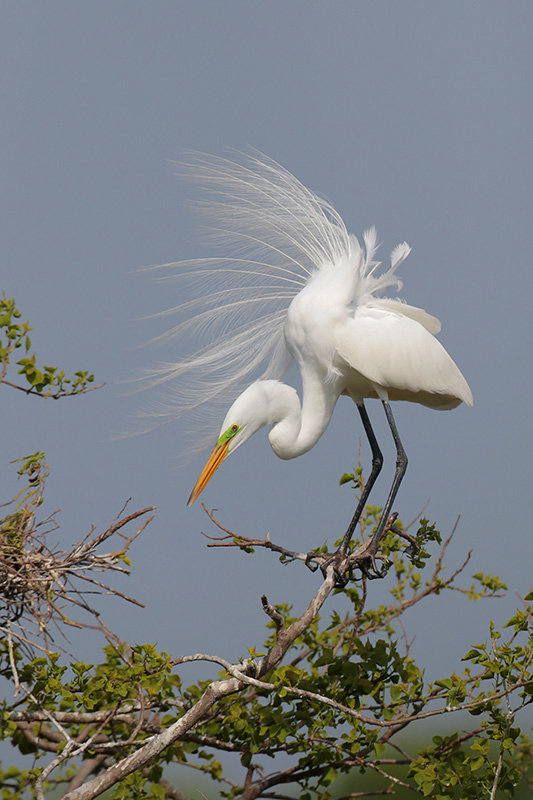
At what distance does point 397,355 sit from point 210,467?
1112 millimetres

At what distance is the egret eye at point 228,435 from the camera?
3.82m

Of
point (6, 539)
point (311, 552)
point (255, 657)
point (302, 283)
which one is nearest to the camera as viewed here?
point (255, 657)

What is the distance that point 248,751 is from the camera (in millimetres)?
3256

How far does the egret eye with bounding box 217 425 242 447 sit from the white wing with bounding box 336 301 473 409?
67 cm

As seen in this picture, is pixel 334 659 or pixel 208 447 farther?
pixel 208 447

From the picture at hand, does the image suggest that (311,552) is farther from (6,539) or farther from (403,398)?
(6,539)

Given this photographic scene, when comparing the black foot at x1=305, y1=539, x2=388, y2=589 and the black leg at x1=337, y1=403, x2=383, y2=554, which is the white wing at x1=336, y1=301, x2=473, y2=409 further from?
the black foot at x1=305, y1=539, x2=388, y2=589

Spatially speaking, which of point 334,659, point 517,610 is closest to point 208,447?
point 334,659

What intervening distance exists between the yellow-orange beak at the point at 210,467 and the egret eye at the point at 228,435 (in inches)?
0.4

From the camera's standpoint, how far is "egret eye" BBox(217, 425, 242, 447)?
382 centimetres

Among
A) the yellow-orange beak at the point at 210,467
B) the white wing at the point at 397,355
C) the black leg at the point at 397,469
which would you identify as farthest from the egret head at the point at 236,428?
the black leg at the point at 397,469

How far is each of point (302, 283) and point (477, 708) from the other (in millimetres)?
2392

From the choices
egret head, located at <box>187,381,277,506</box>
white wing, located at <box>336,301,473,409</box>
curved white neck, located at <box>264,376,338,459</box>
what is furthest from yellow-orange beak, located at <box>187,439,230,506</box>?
white wing, located at <box>336,301,473,409</box>

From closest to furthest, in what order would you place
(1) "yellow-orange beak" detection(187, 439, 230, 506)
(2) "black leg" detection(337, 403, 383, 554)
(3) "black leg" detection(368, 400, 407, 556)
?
(1) "yellow-orange beak" detection(187, 439, 230, 506), (3) "black leg" detection(368, 400, 407, 556), (2) "black leg" detection(337, 403, 383, 554)
